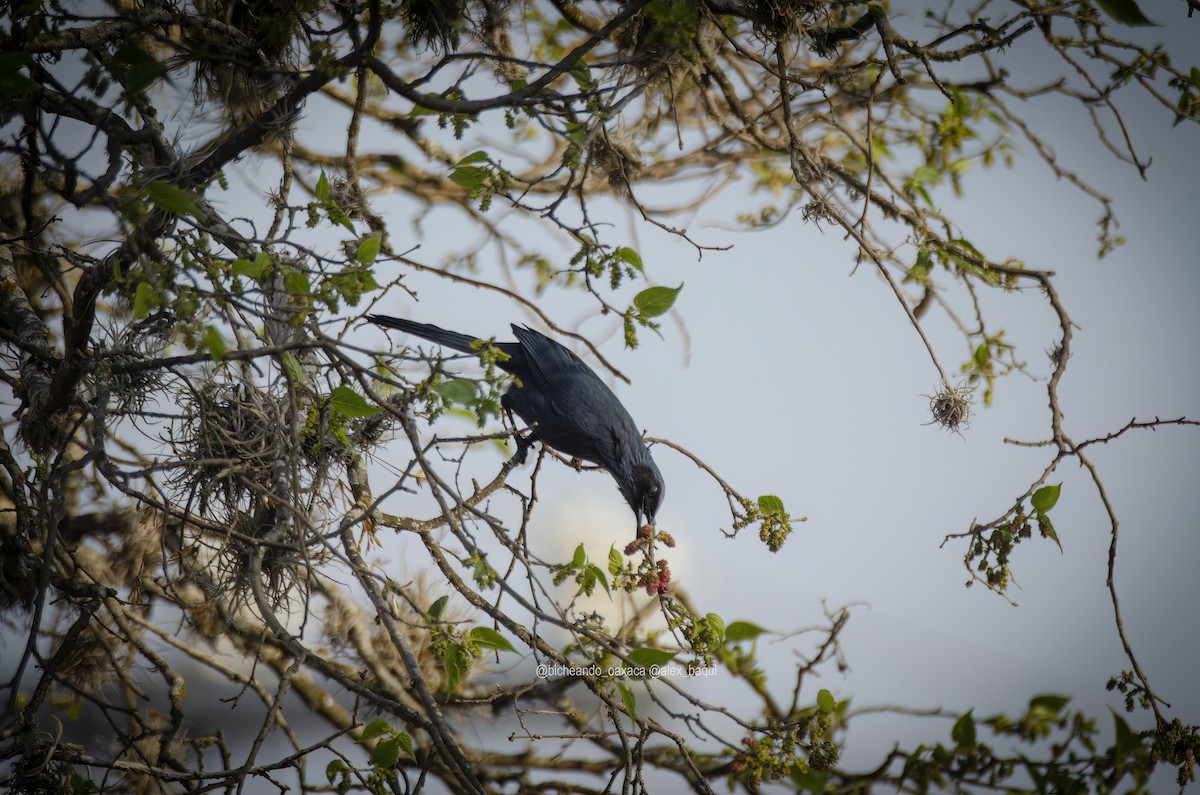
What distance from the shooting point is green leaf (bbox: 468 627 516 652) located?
6.30 feet

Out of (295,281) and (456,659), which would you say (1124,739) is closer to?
(456,659)

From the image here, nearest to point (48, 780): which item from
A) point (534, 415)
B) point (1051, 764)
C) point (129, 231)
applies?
point (129, 231)

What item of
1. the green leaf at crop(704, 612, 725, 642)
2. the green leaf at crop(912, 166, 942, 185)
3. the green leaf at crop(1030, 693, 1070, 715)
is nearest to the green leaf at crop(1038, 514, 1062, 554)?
the green leaf at crop(1030, 693, 1070, 715)

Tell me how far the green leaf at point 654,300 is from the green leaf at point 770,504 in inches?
20.8

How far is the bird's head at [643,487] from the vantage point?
2.85 m

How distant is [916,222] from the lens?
9.46 ft

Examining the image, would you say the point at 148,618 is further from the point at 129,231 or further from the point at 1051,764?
the point at 1051,764

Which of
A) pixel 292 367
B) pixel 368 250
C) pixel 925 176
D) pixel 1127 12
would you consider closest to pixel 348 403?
pixel 292 367

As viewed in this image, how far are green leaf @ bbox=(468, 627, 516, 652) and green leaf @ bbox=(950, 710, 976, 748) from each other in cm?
120

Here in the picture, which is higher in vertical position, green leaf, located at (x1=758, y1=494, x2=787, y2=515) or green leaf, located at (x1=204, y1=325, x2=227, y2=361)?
green leaf, located at (x1=204, y1=325, x2=227, y2=361)

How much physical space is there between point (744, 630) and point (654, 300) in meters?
0.99

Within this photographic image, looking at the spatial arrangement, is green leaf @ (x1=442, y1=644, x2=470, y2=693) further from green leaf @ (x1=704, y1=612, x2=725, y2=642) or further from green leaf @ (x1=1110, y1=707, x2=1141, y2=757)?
green leaf @ (x1=1110, y1=707, x2=1141, y2=757)

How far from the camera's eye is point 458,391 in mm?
1674

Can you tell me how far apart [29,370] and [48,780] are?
108 centimetres
